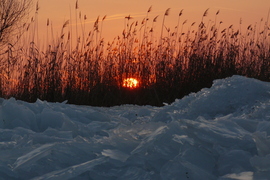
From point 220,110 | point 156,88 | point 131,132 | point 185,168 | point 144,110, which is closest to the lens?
point 185,168

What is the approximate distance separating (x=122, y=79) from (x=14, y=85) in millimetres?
1526

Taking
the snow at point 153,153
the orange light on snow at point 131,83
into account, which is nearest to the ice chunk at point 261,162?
the snow at point 153,153

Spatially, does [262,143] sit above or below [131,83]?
above

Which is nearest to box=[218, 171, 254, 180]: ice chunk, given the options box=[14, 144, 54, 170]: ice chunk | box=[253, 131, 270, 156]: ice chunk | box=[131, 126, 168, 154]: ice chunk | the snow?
the snow

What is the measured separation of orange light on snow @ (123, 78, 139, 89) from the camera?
16.2ft

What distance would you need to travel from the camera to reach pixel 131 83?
4.95 meters

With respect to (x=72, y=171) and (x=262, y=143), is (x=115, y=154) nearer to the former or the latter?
(x=72, y=171)

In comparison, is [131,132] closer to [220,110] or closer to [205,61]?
[220,110]

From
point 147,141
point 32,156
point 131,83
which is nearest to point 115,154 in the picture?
point 147,141

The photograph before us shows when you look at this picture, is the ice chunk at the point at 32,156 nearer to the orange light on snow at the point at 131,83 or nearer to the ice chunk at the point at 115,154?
the ice chunk at the point at 115,154

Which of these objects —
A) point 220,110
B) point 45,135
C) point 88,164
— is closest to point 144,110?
point 220,110

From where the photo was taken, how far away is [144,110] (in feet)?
7.89

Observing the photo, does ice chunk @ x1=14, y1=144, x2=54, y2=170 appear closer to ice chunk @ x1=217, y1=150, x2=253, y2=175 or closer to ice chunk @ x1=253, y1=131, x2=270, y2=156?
ice chunk @ x1=217, y1=150, x2=253, y2=175

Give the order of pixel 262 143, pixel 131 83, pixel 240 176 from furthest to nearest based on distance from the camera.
Result: pixel 131 83, pixel 262 143, pixel 240 176
